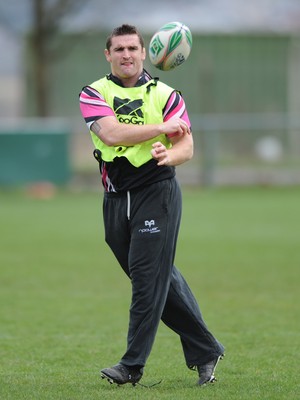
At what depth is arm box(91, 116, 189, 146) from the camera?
6004mm

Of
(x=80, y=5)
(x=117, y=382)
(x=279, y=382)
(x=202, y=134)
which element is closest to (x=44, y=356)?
(x=117, y=382)

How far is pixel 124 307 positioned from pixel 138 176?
4277 mm

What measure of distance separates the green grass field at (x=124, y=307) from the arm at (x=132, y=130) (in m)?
1.52

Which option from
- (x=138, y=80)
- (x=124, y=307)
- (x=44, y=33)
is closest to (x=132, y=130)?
(x=138, y=80)

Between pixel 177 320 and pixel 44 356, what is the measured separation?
1559 millimetres

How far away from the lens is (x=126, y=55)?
6.14m

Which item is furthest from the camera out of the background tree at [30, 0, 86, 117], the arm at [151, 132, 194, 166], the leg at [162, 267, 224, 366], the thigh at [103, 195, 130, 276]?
the background tree at [30, 0, 86, 117]

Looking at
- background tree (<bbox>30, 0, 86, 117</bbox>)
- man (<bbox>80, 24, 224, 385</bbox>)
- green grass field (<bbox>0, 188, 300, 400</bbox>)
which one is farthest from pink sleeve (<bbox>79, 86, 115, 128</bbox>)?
background tree (<bbox>30, 0, 86, 117</bbox>)

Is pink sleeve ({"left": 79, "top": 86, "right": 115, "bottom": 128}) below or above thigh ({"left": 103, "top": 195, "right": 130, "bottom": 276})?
above

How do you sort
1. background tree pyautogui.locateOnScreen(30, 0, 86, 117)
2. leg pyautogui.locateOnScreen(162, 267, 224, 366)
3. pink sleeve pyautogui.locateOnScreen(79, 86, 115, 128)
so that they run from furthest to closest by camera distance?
background tree pyautogui.locateOnScreen(30, 0, 86, 117) < leg pyautogui.locateOnScreen(162, 267, 224, 366) < pink sleeve pyautogui.locateOnScreen(79, 86, 115, 128)

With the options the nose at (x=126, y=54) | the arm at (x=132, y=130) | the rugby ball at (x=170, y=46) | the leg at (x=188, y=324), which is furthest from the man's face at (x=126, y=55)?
the leg at (x=188, y=324)

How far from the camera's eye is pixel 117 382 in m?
6.27

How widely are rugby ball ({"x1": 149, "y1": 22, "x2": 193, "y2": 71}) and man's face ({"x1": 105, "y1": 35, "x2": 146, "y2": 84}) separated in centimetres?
18

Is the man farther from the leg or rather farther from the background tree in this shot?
the background tree
